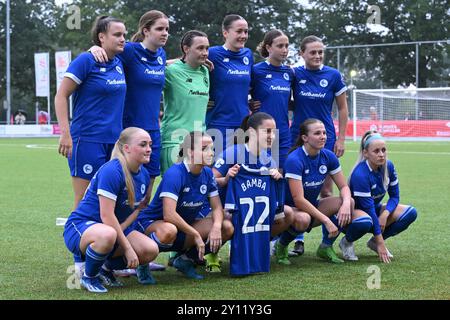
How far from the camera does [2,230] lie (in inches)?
311

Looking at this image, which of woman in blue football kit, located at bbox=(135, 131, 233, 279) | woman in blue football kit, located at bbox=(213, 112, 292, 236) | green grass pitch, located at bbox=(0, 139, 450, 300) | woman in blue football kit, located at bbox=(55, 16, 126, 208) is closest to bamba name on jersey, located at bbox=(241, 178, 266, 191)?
woman in blue football kit, located at bbox=(213, 112, 292, 236)

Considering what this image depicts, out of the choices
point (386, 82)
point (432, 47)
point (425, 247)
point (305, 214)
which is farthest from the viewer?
point (386, 82)

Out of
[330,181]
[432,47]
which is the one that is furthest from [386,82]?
[330,181]

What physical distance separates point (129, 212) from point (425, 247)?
3067mm

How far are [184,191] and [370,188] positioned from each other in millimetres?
1841

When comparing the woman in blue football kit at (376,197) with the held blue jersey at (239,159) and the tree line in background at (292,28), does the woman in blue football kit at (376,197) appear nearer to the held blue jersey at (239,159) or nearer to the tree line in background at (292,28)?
the held blue jersey at (239,159)

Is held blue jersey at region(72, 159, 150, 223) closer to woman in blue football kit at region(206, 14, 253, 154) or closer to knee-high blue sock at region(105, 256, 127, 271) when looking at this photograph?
knee-high blue sock at region(105, 256, 127, 271)

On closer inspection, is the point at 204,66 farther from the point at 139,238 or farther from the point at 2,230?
the point at 2,230

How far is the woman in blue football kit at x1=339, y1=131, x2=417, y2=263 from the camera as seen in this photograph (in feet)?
20.4

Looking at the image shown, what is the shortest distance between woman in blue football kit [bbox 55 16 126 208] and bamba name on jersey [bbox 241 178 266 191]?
1106 millimetres

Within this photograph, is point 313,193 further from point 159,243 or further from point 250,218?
point 159,243

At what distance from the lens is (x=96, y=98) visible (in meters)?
5.56

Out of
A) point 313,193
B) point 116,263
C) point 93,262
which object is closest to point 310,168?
point 313,193
